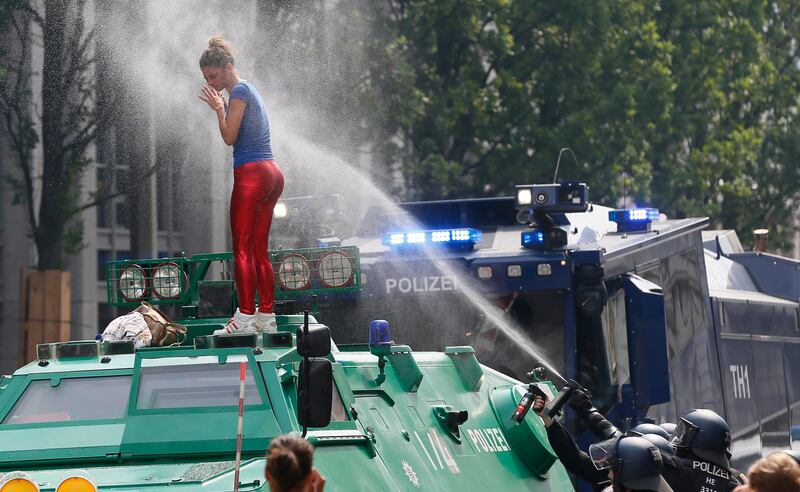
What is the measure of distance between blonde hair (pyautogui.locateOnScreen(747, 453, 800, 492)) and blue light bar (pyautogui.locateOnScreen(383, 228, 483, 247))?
7919 millimetres

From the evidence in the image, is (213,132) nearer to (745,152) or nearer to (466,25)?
(466,25)

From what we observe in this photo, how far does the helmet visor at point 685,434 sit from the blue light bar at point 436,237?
18.2 feet

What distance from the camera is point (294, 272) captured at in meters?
10.5

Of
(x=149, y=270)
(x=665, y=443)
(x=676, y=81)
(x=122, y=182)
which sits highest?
(x=676, y=81)

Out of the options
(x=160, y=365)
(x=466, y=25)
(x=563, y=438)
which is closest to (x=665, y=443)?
(x=563, y=438)

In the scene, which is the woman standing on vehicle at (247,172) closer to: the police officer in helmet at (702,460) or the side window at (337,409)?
the side window at (337,409)

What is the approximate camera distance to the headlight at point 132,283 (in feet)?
33.9

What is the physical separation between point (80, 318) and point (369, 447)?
81.1ft

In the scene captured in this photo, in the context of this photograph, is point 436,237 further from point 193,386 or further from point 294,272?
point 193,386

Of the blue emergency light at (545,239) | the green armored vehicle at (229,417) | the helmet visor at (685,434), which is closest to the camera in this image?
the green armored vehicle at (229,417)

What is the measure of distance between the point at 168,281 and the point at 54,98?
8.21 m

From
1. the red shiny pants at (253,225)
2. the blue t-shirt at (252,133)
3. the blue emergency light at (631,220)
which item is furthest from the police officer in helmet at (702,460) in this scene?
the blue emergency light at (631,220)

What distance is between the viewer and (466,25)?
31.2m

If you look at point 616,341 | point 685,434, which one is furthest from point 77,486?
point 616,341
